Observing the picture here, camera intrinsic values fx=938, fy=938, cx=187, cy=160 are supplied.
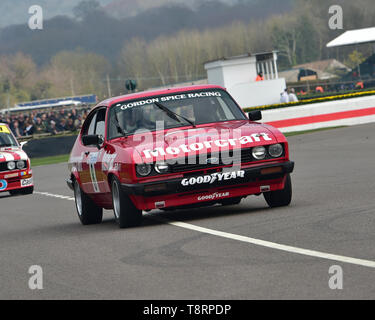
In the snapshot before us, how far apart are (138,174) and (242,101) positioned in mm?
43715

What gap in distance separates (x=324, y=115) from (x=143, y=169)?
25567mm

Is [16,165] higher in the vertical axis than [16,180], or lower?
higher

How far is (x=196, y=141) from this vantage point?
33.4 ft

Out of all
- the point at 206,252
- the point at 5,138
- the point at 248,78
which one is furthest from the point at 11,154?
the point at 248,78

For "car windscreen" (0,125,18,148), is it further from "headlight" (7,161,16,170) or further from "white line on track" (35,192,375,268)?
"white line on track" (35,192,375,268)

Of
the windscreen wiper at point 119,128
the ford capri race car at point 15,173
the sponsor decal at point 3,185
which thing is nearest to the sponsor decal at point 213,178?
the windscreen wiper at point 119,128

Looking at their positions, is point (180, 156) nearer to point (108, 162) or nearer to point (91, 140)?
point (108, 162)

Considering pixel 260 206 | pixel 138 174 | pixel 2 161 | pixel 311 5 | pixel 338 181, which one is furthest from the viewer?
pixel 311 5

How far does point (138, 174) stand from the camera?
10016mm

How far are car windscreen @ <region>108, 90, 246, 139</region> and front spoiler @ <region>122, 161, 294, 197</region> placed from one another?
1.20 meters

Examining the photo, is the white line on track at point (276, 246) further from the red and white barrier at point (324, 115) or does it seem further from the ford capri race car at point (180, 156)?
the red and white barrier at point (324, 115)

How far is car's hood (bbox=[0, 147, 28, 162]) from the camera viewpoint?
68.1ft
